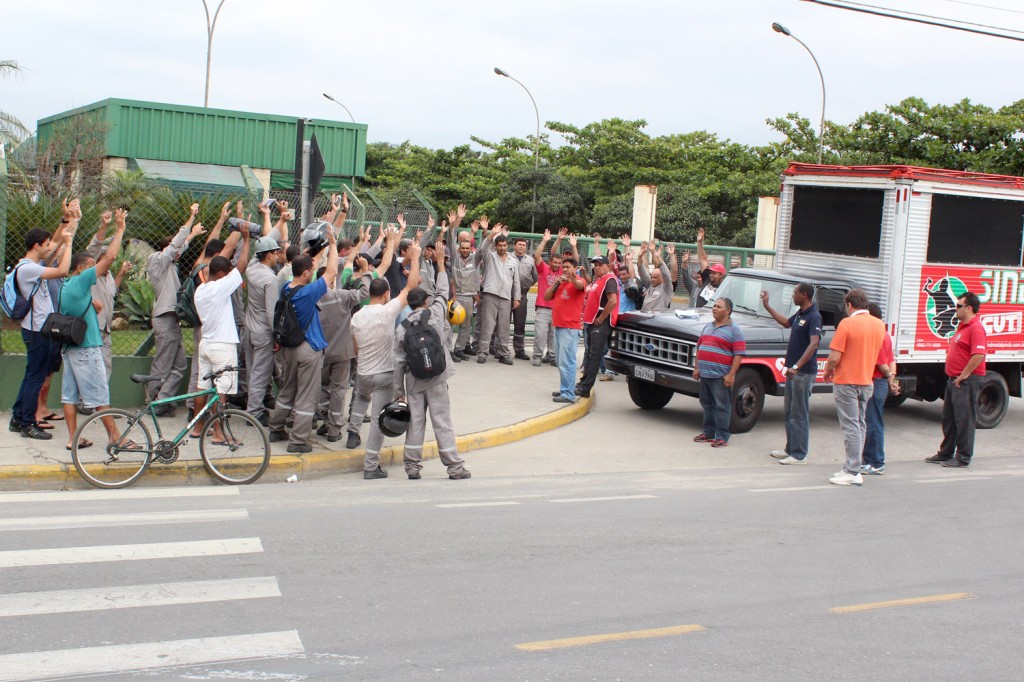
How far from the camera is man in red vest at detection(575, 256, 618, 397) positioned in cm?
1360

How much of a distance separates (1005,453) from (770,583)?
804 cm

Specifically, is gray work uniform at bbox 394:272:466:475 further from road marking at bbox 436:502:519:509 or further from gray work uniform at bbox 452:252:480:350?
gray work uniform at bbox 452:252:480:350

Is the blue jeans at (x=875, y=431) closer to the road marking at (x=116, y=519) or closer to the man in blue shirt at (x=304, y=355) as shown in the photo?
the man in blue shirt at (x=304, y=355)

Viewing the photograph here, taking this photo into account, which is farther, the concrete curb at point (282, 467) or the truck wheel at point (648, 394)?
the truck wheel at point (648, 394)

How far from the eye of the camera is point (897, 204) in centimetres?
1338

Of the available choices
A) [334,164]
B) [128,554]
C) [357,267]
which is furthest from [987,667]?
[334,164]

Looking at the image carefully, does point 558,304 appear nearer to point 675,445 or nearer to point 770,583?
point 675,445

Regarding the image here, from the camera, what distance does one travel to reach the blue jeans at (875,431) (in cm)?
1126

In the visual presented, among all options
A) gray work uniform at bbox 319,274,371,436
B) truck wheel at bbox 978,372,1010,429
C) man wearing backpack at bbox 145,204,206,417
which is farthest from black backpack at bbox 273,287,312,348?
truck wheel at bbox 978,372,1010,429

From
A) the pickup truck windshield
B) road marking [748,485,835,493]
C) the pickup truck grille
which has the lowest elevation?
road marking [748,485,835,493]

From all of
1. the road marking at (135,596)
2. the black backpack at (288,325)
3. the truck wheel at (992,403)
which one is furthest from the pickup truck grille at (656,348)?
the road marking at (135,596)

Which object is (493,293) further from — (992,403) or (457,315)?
(992,403)

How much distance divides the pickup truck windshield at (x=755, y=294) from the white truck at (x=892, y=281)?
16 mm

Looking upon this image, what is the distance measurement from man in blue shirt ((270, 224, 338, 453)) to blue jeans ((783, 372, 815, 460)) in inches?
206
